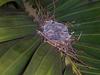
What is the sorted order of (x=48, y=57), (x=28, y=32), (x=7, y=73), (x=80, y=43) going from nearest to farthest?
(x=7, y=73) < (x=48, y=57) < (x=28, y=32) < (x=80, y=43)

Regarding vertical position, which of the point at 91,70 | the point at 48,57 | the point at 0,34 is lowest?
the point at 91,70

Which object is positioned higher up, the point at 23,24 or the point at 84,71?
the point at 23,24

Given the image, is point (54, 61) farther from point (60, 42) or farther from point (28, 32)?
point (60, 42)

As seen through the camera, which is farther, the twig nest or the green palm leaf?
the twig nest

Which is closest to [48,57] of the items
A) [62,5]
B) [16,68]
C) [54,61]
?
[54,61]

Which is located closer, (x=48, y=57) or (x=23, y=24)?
(x=48, y=57)

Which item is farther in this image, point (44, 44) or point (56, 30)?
point (56, 30)

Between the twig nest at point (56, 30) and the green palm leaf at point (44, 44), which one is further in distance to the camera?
the twig nest at point (56, 30)

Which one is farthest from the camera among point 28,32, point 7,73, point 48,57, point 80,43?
point 80,43
